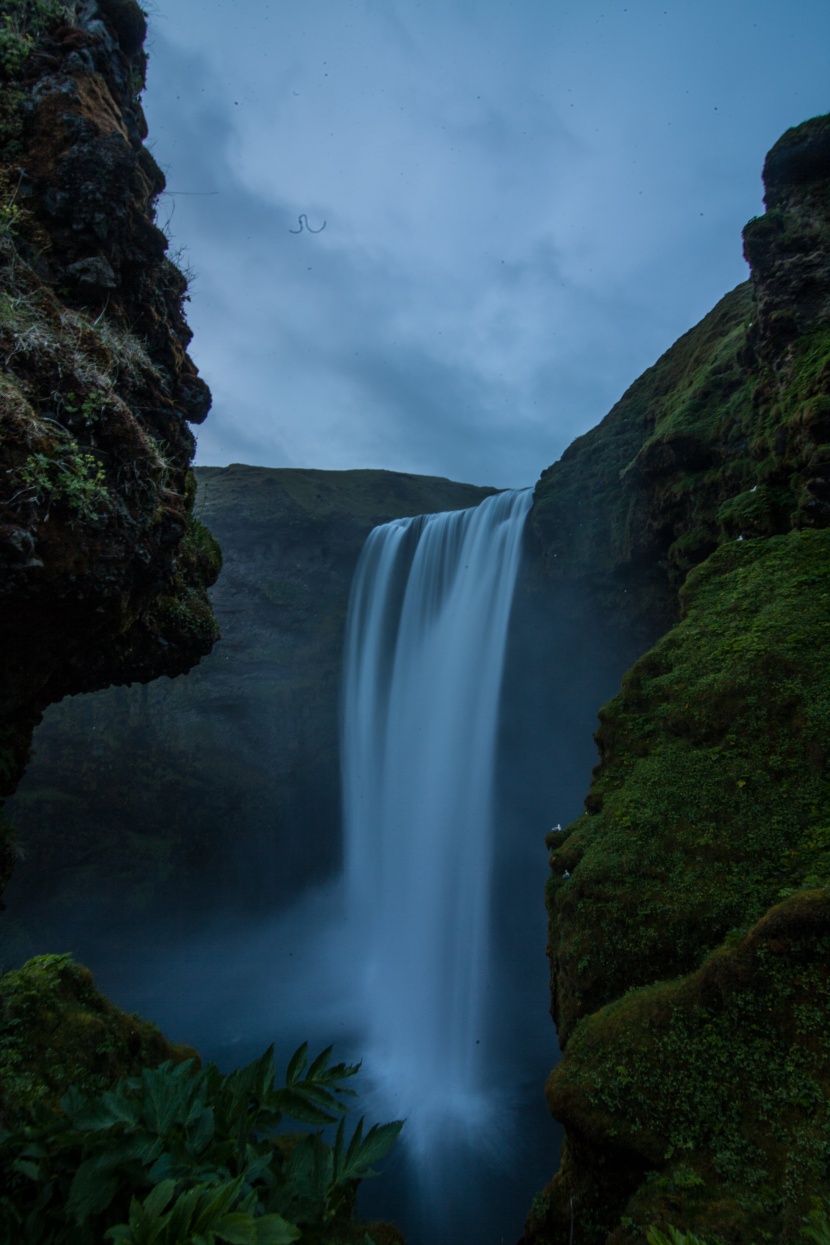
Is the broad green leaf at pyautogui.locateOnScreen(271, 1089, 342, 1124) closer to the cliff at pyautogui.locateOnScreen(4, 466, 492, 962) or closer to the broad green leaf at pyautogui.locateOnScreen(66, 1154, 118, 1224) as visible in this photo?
the broad green leaf at pyautogui.locateOnScreen(66, 1154, 118, 1224)

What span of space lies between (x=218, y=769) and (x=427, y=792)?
301 inches

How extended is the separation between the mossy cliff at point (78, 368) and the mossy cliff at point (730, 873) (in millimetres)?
5354

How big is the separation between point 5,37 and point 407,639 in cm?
1715

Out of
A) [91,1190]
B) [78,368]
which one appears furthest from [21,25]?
[91,1190]

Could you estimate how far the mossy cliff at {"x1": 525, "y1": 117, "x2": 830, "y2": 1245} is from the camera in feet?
11.6

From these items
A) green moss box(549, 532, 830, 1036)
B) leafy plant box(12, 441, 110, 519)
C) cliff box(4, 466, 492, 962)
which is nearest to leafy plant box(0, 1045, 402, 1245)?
green moss box(549, 532, 830, 1036)

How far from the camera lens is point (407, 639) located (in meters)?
21.4

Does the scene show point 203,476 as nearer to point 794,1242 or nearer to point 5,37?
point 5,37

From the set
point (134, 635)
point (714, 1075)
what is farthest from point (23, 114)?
point (714, 1075)

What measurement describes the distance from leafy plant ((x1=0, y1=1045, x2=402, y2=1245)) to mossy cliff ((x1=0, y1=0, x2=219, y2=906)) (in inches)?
140

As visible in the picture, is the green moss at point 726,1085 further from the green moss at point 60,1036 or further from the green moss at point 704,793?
the green moss at point 60,1036

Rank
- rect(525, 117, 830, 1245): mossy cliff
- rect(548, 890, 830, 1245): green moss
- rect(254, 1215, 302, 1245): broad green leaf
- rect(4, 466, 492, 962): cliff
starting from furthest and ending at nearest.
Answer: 1. rect(4, 466, 492, 962): cliff
2. rect(525, 117, 830, 1245): mossy cliff
3. rect(548, 890, 830, 1245): green moss
4. rect(254, 1215, 302, 1245): broad green leaf

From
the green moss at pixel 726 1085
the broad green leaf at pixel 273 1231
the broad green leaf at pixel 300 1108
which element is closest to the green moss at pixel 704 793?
the green moss at pixel 726 1085

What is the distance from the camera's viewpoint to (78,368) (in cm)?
511
